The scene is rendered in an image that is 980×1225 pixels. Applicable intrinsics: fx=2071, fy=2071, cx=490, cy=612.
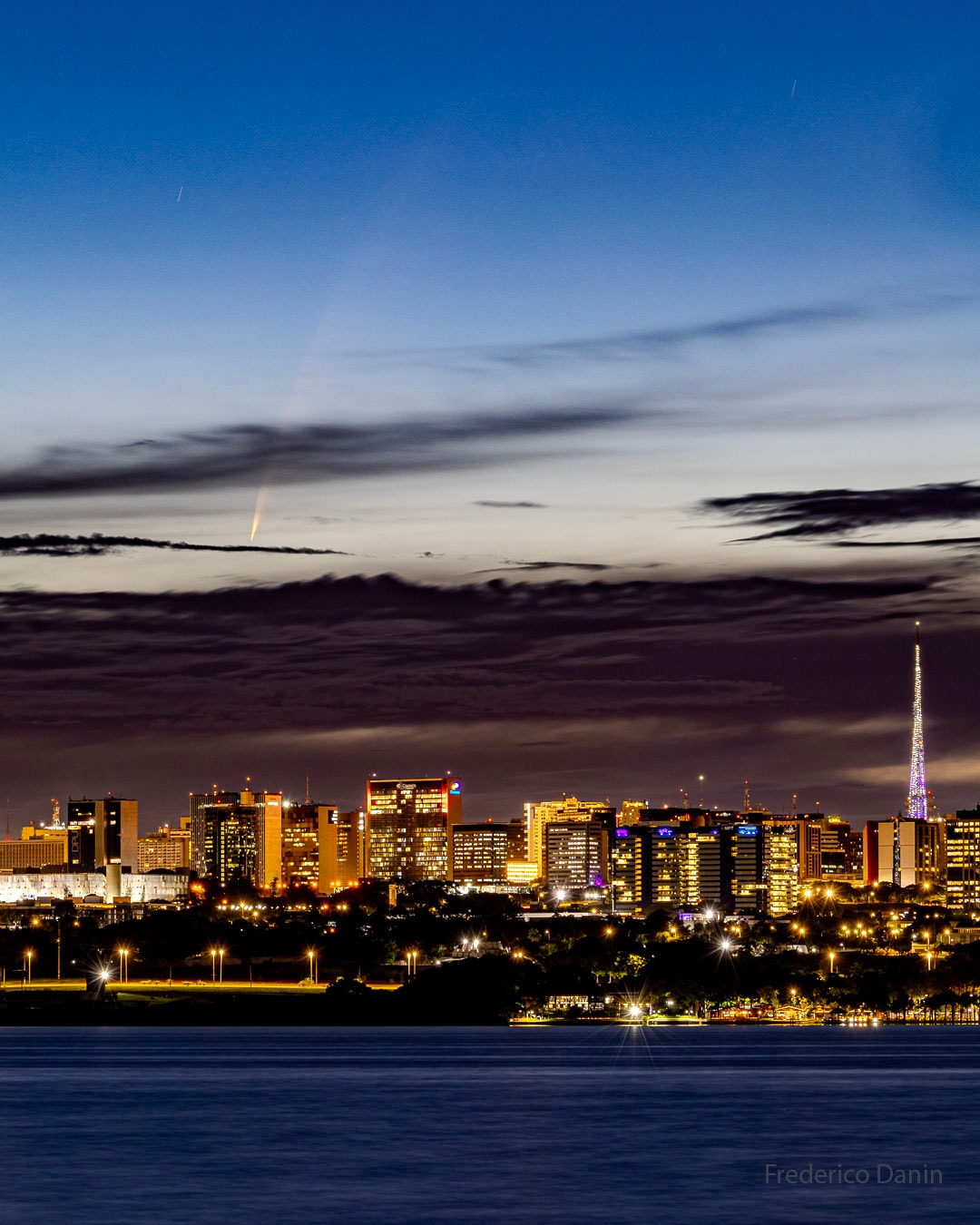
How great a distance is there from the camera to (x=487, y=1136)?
288 ft

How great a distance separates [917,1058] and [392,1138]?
72901 millimetres

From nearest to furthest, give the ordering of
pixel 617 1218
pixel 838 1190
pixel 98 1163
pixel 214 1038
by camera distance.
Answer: pixel 617 1218 < pixel 838 1190 < pixel 98 1163 < pixel 214 1038

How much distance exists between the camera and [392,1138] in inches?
3393

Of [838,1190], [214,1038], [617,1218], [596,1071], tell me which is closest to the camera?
[617,1218]

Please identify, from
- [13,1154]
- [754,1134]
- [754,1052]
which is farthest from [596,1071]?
[13,1154]

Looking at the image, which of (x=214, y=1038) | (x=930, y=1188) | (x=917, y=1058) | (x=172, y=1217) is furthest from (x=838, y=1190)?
(x=214, y=1038)

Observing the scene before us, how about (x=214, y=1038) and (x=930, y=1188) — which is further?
(x=214, y=1038)

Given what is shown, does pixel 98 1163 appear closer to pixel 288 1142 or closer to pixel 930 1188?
pixel 288 1142

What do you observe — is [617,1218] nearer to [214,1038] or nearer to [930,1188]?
[930,1188]

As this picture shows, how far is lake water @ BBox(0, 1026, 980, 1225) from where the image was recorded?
6381 cm

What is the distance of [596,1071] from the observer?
433ft

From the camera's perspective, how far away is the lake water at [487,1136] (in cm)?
6381

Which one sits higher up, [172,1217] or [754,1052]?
[172,1217]

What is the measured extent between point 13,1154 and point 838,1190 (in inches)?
1282
